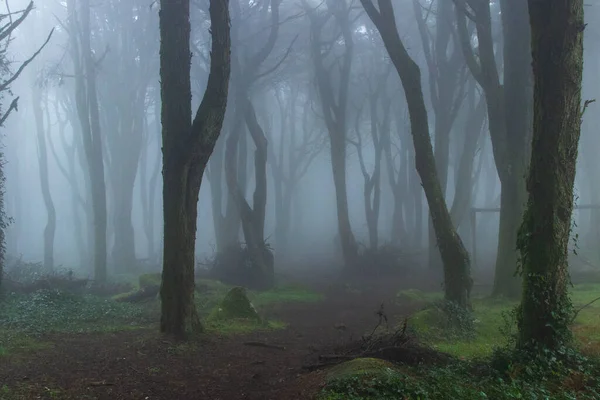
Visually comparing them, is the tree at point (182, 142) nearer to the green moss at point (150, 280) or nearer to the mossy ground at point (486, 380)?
the mossy ground at point (486, 380)

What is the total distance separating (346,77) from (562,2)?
16.5 meters

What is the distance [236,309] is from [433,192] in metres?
4.61

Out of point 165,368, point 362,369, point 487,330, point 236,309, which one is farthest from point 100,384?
point 487,330

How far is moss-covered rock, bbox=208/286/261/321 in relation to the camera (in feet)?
36.1

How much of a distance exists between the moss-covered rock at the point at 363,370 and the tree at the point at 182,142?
3534 mm

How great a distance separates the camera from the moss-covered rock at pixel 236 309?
11.0 m

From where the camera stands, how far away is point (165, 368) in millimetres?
7188

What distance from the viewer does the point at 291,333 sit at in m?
10.9

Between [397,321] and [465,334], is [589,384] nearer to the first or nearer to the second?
[465,334]

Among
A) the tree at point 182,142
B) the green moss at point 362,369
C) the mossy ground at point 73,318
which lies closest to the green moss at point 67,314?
the mossy ground at point 73,318

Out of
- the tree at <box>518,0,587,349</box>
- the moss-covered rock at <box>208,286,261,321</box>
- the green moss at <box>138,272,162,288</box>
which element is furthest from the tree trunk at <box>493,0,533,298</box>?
the green moss at <box>138,272,162,288</box>

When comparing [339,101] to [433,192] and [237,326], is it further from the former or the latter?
[237,326]

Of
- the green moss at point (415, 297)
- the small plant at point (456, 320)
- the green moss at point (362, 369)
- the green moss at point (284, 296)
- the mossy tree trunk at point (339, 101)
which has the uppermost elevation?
the mossy tree trunk at point (339, 101)

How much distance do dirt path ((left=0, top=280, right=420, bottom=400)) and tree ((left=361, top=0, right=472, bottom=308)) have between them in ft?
7.96
